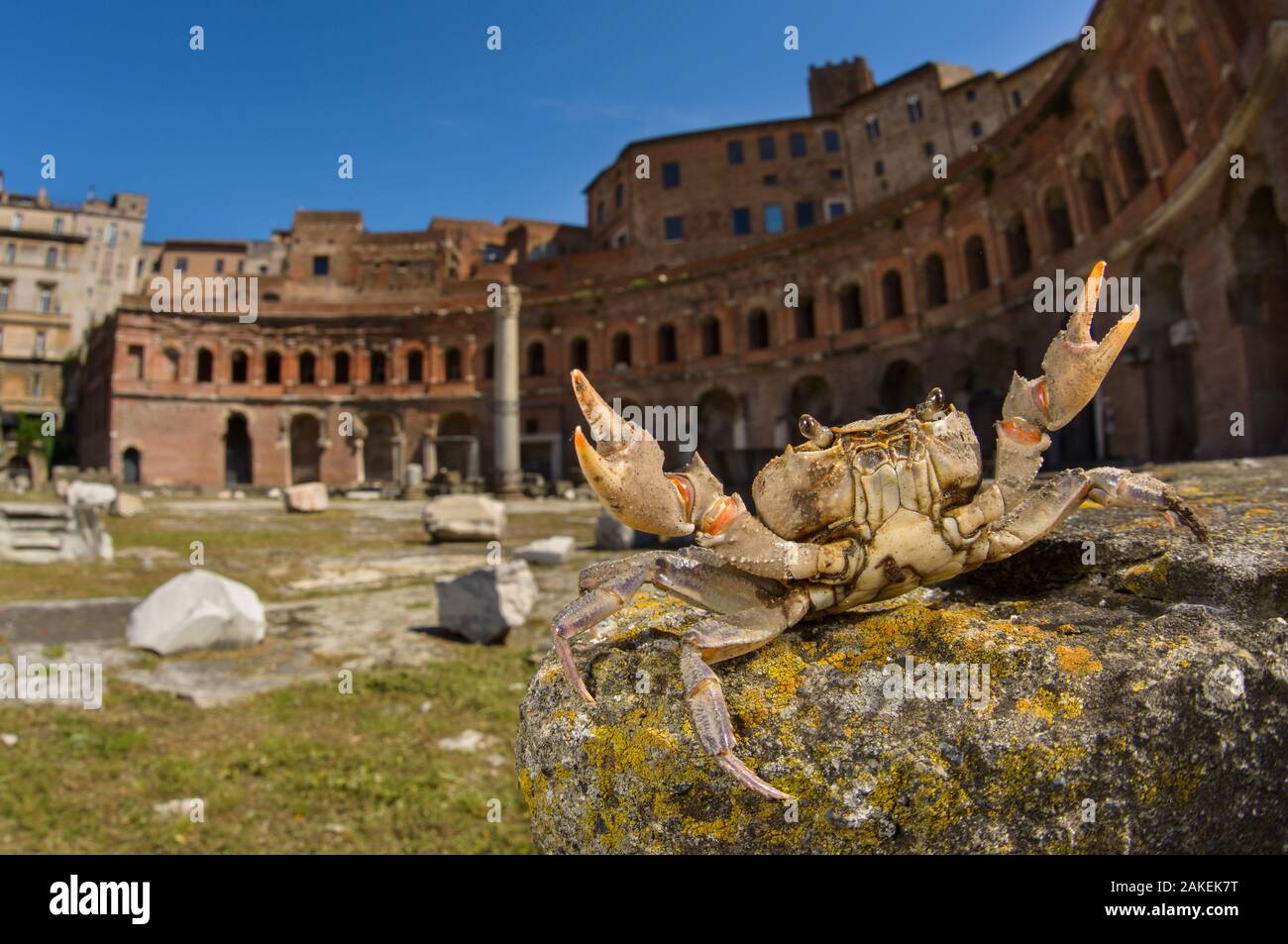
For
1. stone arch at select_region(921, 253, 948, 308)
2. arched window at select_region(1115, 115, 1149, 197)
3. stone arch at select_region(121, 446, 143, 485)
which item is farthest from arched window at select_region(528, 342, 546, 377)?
arched window at select_region(1115, 115, 1149, 197)

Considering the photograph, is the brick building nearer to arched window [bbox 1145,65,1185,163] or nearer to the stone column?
arched window [bbox 1145,65,1185,163]

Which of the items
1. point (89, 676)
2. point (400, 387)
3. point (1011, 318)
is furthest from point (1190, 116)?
point (400, 387)

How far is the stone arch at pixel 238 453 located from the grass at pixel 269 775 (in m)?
39.9

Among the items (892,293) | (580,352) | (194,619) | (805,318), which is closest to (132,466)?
(580,352)

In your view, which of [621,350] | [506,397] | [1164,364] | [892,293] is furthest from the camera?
[621,350]

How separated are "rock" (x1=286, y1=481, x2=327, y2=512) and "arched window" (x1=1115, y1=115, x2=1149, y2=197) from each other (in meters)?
23.3

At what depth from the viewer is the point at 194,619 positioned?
19.6 feet

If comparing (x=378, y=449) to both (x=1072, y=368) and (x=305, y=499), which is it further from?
(x=1072, y=368)

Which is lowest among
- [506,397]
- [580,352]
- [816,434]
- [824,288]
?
[816,434]

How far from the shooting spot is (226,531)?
50.9ft

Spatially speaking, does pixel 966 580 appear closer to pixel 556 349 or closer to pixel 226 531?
pixel 226 531

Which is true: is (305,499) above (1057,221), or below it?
below

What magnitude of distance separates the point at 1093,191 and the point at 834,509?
2264 cm

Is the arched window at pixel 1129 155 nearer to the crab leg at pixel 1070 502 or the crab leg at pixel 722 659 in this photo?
the crab leg at pixel 1070 502
